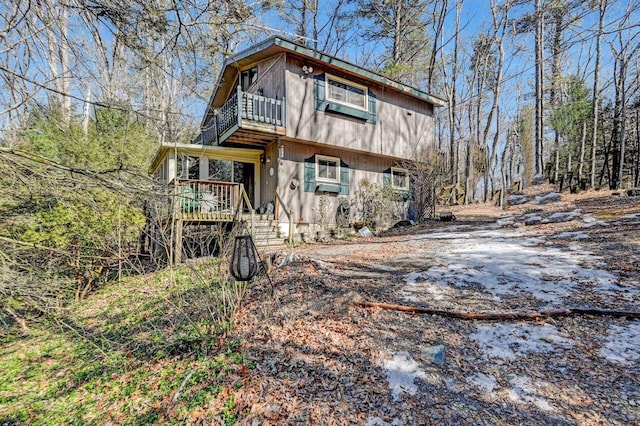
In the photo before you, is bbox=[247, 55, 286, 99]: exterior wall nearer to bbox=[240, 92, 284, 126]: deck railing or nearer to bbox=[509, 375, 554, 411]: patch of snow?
bbox=[240, 92, 284, 126]: deck railing

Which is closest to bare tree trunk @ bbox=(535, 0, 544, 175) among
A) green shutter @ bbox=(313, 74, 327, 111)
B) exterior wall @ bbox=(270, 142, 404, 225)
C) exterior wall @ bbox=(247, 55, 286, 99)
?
exterior wall @ bbox=(270, 142, 404, 225)

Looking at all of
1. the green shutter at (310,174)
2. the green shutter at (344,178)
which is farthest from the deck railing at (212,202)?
the green shutter at (344,178)

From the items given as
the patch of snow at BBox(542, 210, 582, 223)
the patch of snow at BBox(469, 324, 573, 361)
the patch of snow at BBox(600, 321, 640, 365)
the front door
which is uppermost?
the front door

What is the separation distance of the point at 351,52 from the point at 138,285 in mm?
18594

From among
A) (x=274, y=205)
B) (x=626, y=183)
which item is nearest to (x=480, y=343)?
(x=274, y=205)

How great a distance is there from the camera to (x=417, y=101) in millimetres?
12281

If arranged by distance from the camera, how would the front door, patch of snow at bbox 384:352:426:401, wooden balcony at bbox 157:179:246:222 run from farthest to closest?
the front door
wooden balcony at bbox 157:179:246:222
patch of snow at bbox 384:352:426:401

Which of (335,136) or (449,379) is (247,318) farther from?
(335,136)

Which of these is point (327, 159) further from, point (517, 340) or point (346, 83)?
point (517, 340)

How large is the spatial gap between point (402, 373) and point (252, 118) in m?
7.49

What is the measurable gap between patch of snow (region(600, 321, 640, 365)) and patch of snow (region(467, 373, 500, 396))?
1062 mm

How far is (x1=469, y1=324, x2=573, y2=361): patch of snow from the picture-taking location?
2.84 meters

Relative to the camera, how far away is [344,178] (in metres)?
10.6

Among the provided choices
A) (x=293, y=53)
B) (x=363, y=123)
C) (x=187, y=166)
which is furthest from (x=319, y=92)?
(x=187, y=166)
